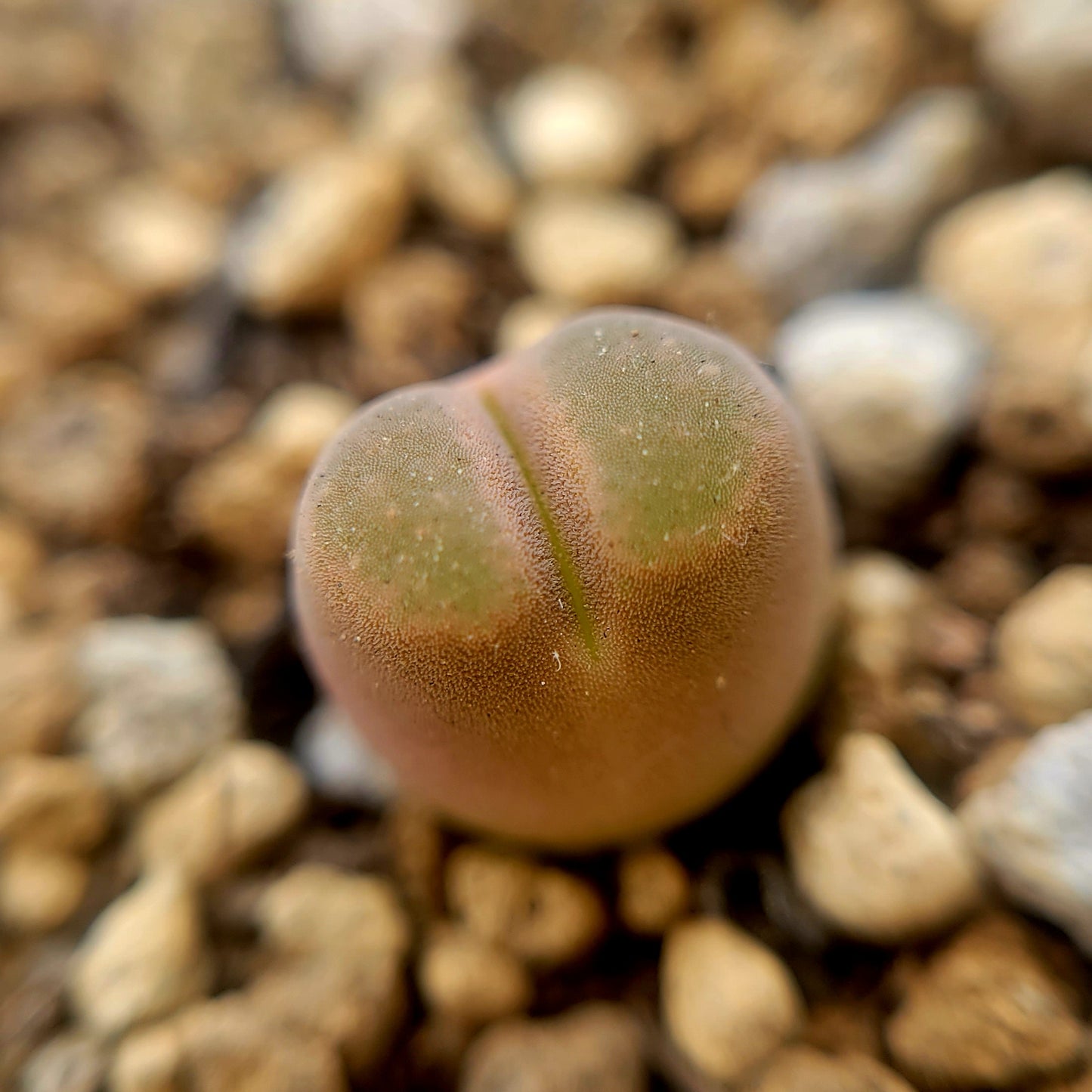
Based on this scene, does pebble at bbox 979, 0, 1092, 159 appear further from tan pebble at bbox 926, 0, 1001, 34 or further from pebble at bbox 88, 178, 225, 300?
pebble at bbox 88, 178, 225, 300

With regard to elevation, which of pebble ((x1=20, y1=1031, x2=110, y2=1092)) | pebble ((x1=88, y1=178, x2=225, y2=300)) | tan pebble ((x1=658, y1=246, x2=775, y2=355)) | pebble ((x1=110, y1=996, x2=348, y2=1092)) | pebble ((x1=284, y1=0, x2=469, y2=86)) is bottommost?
pebble ((x1=20, y1=1031, x2=110, y2=1092))

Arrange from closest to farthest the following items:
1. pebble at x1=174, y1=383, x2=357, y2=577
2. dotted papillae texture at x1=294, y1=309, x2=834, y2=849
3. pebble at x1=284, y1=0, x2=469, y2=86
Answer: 1. dotted papillae texture at x1=294, y1=309, x2=834, y2=849
2. pebble at x1=174, y1=383, x2=357, y2=577
3. pebble at x1=284, y1=0, x2=469, y2=86

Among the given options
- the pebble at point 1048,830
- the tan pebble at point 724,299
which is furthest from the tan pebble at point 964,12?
the pebble at point 1048,830

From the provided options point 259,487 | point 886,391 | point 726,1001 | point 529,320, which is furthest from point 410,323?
point 726,1001

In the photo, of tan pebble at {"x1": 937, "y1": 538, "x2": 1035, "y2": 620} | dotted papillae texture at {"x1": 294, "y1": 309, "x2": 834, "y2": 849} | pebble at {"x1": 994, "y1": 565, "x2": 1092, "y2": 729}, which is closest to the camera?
dotted papillae texture at {"x1": 294, "y1": 309, "x2": 834, "y2": 849}

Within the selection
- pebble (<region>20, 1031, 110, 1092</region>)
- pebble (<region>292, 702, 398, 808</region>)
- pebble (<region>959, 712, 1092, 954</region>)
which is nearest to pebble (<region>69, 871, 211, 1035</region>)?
pebble (<region>20, 1031, 110, 1092</region>)

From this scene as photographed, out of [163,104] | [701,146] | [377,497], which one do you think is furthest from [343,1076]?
[163,104]

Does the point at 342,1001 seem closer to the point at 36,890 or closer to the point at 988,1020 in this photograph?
the point at 36,890
